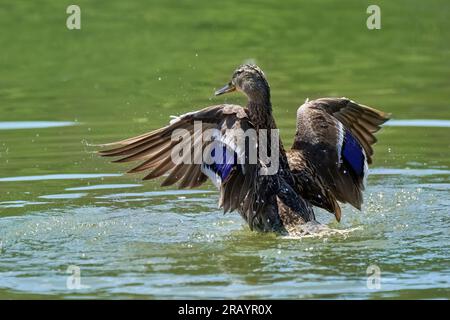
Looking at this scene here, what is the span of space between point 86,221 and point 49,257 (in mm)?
1155

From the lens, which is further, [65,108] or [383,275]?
[65,108]

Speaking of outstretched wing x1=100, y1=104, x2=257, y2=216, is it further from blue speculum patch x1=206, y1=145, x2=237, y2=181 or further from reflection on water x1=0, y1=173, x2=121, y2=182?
reflection on water x1=0, y1=173, x2=121, y2=182

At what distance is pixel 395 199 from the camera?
10.5 meters

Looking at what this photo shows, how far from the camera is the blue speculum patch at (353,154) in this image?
10.2m

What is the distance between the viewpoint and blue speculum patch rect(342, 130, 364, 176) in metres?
10.2

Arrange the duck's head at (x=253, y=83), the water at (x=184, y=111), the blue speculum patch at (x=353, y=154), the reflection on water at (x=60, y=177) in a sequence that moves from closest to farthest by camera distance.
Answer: the water at (x=184, y=111)
the duck's head at (x=253, y=83)
the blue speculum patch at (x=353, y=154)
the reflection on water at (x=60, y=177)

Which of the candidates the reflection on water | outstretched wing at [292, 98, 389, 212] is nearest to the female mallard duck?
outstretched wing at [292, 98, 389, 212]

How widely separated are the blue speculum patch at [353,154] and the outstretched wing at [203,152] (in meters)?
1.07

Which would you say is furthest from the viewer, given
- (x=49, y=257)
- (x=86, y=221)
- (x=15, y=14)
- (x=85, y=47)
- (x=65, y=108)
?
(x=15, y=14)

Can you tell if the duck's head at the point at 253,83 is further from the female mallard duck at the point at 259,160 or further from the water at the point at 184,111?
the water at the point at 184,111

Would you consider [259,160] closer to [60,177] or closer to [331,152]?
[331,152]

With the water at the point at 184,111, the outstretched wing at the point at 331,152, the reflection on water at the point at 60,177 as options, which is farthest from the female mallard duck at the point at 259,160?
the reflection on water at the point at 60,177

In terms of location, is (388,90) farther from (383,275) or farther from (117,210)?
(383,275)
